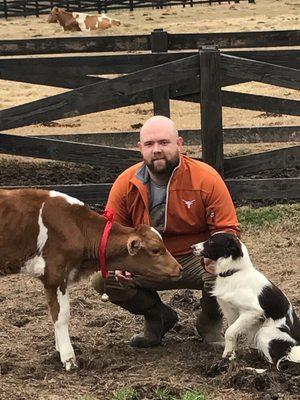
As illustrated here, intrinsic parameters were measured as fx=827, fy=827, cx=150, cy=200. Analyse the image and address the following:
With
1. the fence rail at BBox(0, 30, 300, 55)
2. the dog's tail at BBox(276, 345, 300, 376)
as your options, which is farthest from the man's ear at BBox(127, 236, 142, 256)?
the fence rail at BBox(0, 30, 300, 55)

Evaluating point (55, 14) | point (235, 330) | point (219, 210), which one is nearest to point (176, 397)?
point (235, 330)

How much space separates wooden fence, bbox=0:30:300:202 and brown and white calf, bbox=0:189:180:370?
2967mm

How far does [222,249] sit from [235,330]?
0.50 meters

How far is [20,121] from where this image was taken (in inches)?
321

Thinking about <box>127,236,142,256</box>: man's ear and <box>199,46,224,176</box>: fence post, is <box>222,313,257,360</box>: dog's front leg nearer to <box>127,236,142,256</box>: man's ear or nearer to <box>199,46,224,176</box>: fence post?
<box>127,236,142,256</box>: man's ear

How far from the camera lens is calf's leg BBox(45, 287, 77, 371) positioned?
510 centimetres

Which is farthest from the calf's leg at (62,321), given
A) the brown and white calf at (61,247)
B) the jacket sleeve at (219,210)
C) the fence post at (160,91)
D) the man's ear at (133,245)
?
the fence post at (160,91)

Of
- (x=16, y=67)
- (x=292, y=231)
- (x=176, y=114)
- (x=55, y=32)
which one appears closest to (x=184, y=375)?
(x=292, y=231)

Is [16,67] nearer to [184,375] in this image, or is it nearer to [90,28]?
[184,375]

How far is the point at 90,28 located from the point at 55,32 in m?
1.38

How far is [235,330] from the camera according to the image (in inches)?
196

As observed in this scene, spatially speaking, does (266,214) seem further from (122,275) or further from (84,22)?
(84,22)

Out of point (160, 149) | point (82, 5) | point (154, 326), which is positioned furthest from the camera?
point (82, 5)

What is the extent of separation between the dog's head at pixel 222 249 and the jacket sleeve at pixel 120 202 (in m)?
0.73
